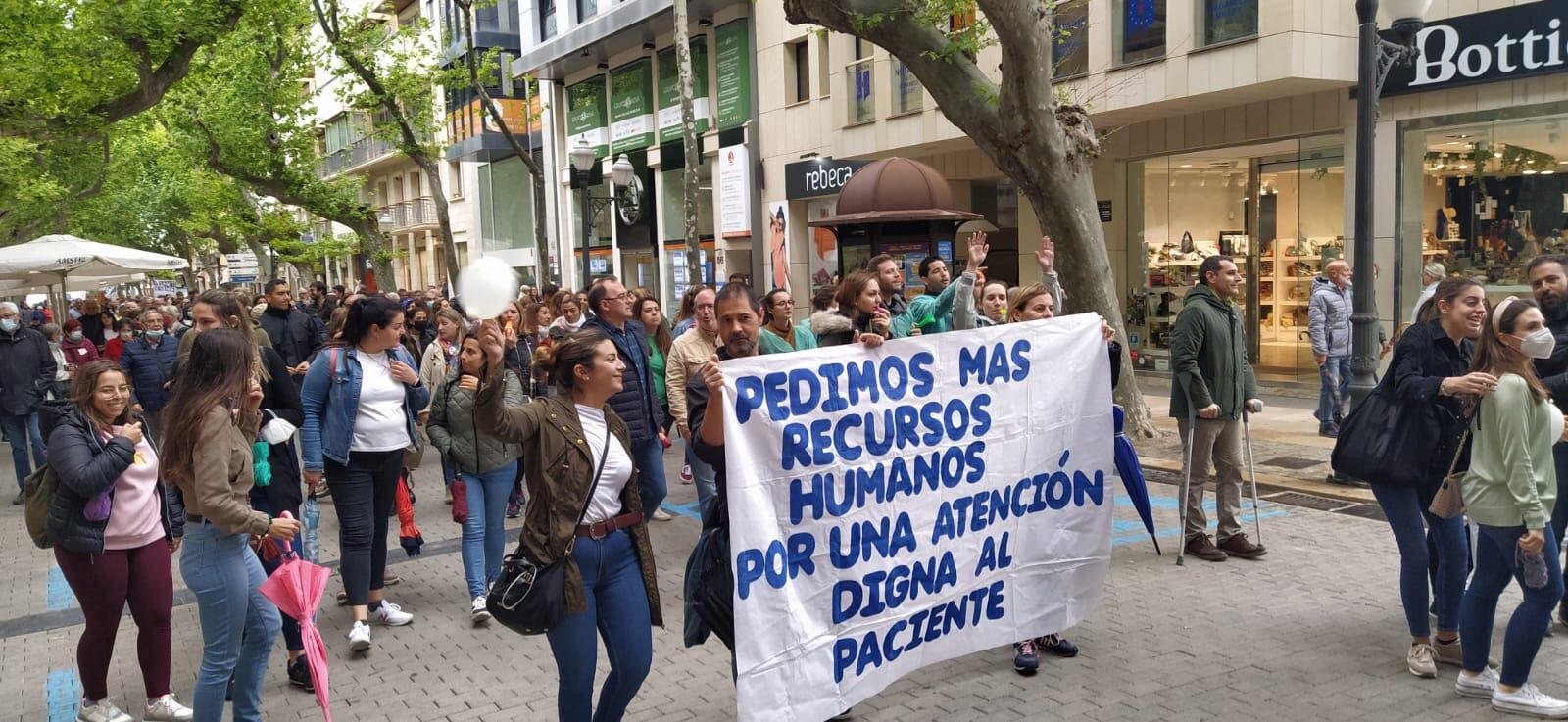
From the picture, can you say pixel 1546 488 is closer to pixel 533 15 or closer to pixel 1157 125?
pixel 1157 125

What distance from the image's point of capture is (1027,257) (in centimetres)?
1873

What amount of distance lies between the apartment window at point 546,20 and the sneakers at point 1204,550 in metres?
→ 28.7

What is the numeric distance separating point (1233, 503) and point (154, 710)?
6.13 m

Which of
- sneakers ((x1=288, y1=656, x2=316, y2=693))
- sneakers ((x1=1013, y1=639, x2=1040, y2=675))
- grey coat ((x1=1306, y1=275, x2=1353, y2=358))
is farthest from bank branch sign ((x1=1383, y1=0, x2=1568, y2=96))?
sneakers ((x1=288, y1=656, x2=316, y2=693))

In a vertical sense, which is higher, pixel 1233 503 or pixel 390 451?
pixel 390 451

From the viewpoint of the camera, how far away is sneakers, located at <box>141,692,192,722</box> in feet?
16.3

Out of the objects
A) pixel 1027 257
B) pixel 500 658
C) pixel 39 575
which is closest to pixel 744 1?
pixel 1027 257

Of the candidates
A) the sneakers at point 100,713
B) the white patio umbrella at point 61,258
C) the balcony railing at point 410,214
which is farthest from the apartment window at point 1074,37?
the balcony railing at point 410,214

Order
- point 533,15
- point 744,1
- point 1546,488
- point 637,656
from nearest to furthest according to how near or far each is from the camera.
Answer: point 637,656, point 1546,488, point 744,1, point 533,15

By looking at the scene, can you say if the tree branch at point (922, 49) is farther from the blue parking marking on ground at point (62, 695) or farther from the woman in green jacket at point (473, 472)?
the blue parking marking on ground at point (62, 695)

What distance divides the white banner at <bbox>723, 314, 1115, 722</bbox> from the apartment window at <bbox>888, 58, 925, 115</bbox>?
14420mm

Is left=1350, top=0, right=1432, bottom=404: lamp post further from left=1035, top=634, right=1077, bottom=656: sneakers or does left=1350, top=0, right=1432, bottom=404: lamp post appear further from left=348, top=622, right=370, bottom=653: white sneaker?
left=348, top=622, right=370, bottom=653: white sneaker

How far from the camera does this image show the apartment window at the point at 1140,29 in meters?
14.9

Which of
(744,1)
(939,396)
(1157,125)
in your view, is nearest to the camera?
(939,396)
